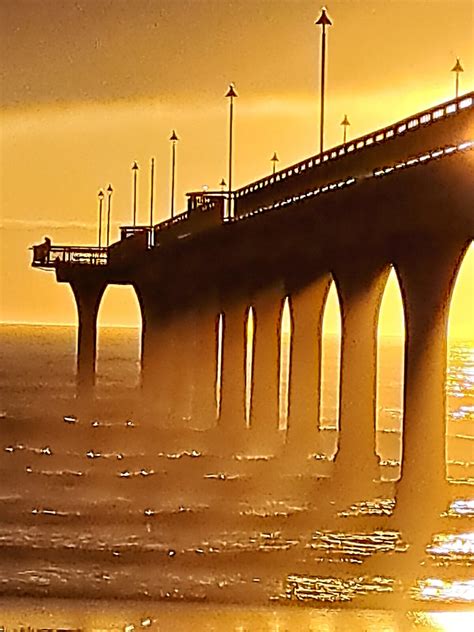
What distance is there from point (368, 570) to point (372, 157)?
590 inches

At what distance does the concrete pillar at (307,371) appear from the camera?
54594mm

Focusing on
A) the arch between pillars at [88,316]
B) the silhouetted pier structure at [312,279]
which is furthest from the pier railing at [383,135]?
the arch between pillars at [88,316]

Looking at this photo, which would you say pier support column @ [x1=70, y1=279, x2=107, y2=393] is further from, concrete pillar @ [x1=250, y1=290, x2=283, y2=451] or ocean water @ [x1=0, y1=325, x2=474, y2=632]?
ocean water @ [x1=0, y1=325, x2=474, y2=632]

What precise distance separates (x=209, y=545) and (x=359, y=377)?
16227mm

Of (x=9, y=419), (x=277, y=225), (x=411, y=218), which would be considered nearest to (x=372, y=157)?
(x=411, y=218)

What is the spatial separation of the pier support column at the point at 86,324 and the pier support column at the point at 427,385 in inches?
1790

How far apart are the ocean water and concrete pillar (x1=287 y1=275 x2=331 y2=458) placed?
3.79ft

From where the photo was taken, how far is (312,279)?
53125 millimetres

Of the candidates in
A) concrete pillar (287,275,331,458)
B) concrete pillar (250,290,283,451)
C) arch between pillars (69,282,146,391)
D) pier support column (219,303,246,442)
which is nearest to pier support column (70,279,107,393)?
arch between pillars (69,282,146,391)

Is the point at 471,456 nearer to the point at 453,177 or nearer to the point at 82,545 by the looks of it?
the point at 453,177

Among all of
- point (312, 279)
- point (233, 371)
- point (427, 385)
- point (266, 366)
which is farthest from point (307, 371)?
point (427, 385)

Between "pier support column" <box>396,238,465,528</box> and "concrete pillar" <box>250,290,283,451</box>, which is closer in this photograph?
"pier support column" <box>396,238,465,528</box>

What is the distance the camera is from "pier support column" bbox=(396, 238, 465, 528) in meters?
36.2

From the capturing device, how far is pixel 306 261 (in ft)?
168
